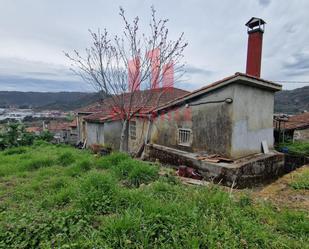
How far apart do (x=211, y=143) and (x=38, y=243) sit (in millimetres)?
7332

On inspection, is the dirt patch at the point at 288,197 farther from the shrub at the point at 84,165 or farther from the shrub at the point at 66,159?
the shrub at the point at 66,159

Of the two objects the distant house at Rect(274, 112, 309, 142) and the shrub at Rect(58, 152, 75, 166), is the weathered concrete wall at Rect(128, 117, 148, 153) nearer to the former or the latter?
the shrub at Rect(58, 152, 75, 166)

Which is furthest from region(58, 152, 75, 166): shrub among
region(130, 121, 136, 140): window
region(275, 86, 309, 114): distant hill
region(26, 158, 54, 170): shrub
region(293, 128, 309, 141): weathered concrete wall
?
region(275, 86, 309, 114): distant hill

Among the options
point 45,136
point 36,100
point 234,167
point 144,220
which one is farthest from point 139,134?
point 36,100

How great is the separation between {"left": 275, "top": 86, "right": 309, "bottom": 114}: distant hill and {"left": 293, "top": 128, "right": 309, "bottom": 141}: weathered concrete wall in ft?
45.6

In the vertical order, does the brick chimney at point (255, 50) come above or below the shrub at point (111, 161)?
above

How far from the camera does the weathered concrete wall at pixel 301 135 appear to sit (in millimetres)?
14727

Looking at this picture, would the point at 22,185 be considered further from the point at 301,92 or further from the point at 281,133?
the point at 301,92

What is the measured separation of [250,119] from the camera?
29.7 feet

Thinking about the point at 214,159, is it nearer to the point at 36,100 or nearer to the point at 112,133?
the point at 112,133

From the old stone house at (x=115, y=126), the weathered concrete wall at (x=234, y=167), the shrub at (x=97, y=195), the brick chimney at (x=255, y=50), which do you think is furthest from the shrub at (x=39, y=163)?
the brick chimney at (x=255, y=50)

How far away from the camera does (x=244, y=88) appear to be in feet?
28.2

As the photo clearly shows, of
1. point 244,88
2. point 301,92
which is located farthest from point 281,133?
point 301,92

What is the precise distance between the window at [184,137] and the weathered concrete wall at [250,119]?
2.20 m
